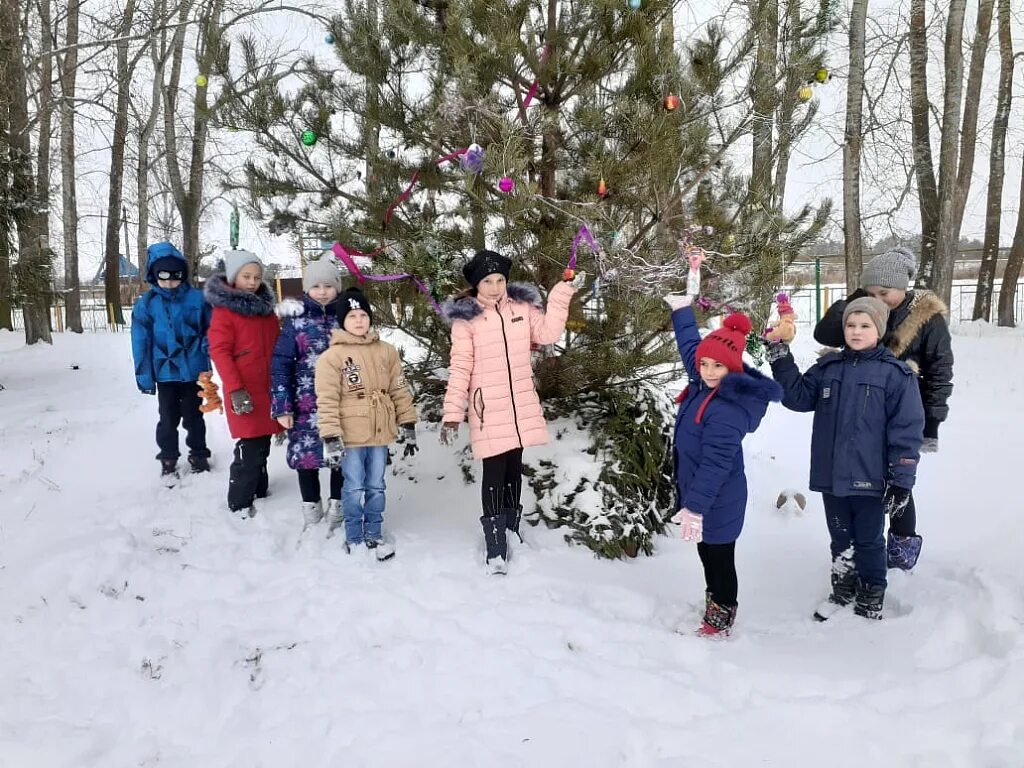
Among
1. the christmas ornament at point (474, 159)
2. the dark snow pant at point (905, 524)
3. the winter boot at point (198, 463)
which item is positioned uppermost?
the christmas ornament at point (474, 159)

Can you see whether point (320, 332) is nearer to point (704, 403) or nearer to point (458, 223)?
point (458, 223)

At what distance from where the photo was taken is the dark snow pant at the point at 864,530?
9.84ft

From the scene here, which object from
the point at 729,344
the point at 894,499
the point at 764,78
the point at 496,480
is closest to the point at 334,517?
the point at 496,480

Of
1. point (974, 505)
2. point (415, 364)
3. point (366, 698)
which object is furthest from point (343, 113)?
point (974, 505)

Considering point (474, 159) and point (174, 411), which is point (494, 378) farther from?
point (174, 411)

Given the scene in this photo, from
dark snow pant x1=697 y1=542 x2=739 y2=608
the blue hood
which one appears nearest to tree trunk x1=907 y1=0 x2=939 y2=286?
dark snow pant x1=697 y1=542 x2=739 y2=608

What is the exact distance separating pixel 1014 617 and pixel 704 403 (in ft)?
5.22

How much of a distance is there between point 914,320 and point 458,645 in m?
2.70

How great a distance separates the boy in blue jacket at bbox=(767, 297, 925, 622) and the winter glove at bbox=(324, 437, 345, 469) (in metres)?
2.25

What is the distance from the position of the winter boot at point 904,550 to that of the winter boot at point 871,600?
1.56 feet

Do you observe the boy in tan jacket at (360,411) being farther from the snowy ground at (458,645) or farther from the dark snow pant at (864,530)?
the dark snow pant at (864,530)

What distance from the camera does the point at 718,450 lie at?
9.14 ft

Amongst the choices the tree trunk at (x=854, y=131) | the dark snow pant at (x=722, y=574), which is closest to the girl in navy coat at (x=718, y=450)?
the dark snow pant at (x=722, y=574)

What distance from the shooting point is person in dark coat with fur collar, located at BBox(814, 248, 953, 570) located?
323 cm
